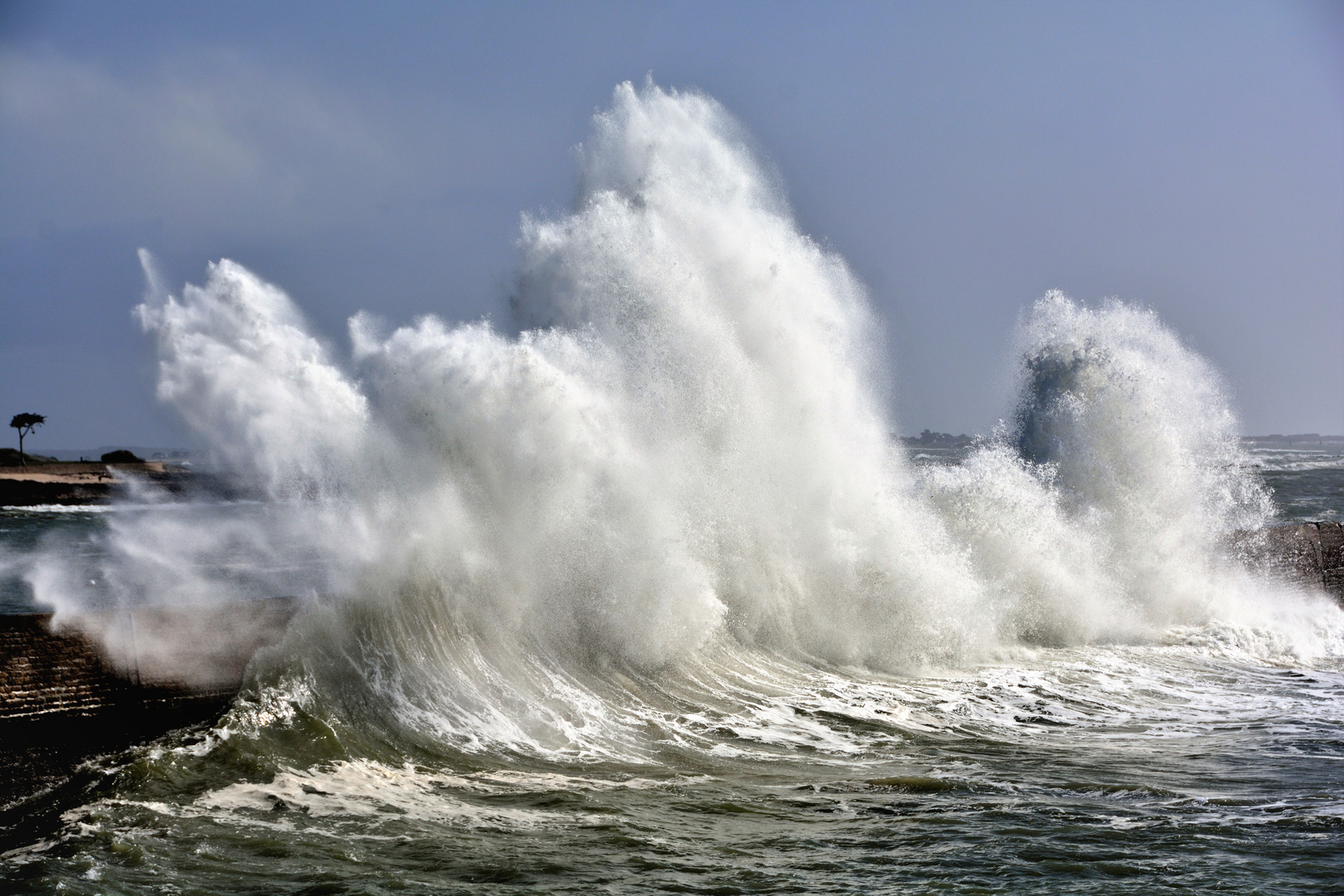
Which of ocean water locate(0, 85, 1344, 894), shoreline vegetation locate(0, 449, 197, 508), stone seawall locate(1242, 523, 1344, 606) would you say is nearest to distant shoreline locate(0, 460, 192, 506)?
shoreline vegetation locate(0, 449, 197, 508)

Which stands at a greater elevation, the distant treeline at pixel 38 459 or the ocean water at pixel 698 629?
the distant treeline at pixel 38 459

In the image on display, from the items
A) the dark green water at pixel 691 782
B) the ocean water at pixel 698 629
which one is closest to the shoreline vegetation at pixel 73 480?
the ocean water at pixel 698 629

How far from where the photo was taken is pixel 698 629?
10.2 metres

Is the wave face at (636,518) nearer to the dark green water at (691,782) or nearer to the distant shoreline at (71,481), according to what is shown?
the dark green water at (691,782)

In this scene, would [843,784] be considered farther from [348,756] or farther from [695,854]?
[348,756]

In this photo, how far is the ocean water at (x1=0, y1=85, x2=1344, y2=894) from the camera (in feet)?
18.2

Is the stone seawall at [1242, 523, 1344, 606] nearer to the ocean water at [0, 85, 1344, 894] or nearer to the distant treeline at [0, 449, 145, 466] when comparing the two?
the ocean water at [0, 85, 1344, 894]

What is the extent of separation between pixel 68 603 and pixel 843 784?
27.6 ft

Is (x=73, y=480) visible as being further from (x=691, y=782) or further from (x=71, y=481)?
(x=691, y=782)

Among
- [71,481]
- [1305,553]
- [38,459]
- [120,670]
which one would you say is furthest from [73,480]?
[1305,553]

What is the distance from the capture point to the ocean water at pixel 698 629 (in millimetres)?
5535

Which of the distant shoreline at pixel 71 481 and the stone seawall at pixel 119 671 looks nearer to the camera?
the stone seawall at pixel 119 671

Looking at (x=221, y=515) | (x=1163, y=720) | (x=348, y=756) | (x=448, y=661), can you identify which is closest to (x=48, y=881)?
(x=348, y=756)

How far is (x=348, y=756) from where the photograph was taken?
721cm
